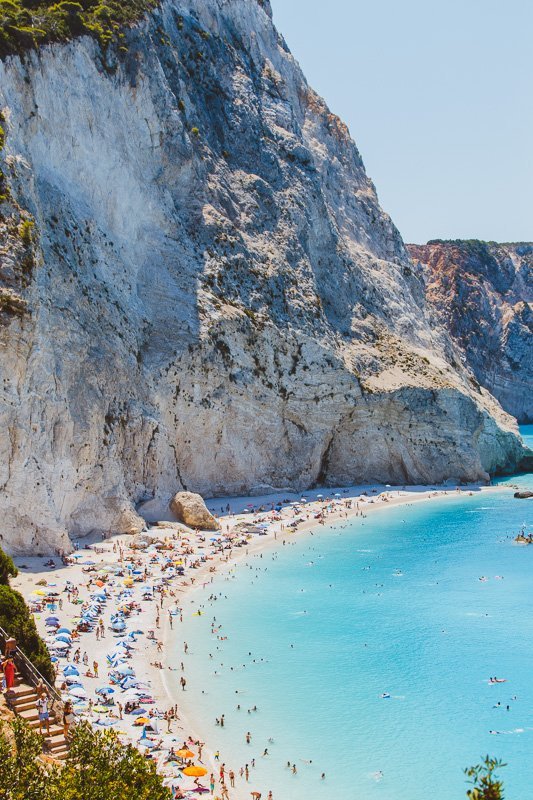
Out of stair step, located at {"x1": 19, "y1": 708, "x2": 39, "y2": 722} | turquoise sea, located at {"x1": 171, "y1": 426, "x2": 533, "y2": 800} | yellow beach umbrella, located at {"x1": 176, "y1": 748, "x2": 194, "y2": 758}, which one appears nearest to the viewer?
stair step, located at {"x1": 19, "y1": 708, "x2": 39, "y2": 722}

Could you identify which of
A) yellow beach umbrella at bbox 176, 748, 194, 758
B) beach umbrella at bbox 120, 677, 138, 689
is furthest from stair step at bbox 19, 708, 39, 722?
beach umbrella at bbox 120, 677, 138, 689

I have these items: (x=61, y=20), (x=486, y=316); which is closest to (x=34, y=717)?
(x=61, y=20)

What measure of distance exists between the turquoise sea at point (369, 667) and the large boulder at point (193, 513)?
597 centimetres

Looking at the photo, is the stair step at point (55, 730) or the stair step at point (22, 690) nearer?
the stair step at point (55, 730)

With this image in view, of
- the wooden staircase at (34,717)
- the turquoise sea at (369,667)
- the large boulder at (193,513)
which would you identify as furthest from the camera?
the large boulder at (193,513)

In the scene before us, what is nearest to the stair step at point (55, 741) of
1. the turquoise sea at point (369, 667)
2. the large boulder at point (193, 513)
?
the turquoise sea at point (369, 667)

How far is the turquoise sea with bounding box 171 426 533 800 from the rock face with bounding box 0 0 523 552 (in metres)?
13.9

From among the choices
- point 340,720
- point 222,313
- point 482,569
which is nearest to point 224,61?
point 222,313

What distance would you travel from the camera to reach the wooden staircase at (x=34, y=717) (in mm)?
19844

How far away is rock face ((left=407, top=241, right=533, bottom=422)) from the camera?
14938 cm

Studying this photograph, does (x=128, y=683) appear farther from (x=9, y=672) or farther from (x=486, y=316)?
(x=486, y=316)

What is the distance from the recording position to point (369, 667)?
32.9 metres

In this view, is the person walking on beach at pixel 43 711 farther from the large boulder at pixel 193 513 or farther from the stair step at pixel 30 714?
the large boulder at pixel 193 513

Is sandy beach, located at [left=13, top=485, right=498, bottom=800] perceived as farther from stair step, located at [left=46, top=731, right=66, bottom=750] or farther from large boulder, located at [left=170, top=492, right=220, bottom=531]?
stair step, located at [left=46, top=731, right=66, bottom=750]
